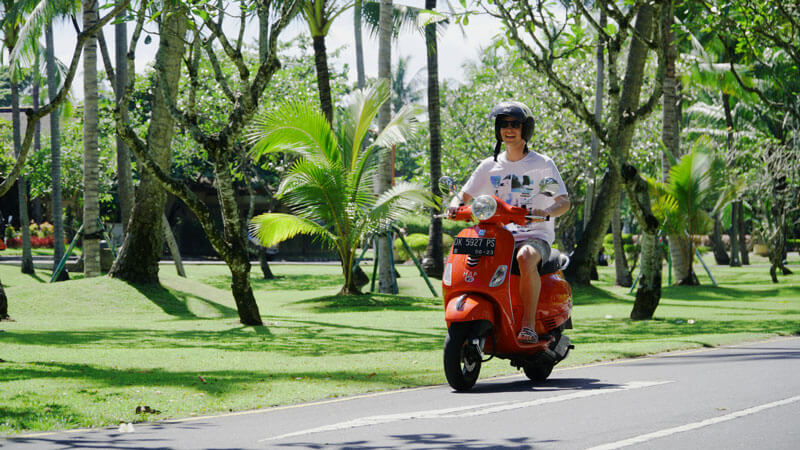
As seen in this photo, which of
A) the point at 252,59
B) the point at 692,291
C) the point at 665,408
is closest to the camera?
the point at 665,408

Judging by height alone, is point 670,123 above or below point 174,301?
above

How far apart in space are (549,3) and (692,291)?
1230 cm

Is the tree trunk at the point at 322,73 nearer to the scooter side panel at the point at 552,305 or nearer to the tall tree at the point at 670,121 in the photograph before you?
the tall tree at the point at 670,121

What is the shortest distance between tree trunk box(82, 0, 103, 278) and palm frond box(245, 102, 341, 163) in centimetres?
332

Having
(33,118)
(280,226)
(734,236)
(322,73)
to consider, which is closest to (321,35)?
(322,73)

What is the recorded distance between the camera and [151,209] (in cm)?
1789

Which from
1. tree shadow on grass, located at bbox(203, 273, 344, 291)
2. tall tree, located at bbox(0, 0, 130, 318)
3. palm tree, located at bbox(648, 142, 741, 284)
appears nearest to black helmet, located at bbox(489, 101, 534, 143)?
tall tree, located at bbox(0, 0, 130, 318)

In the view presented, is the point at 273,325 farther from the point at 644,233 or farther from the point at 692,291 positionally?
the point at 692,291

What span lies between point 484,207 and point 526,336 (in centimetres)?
116

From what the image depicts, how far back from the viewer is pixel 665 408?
6398mm

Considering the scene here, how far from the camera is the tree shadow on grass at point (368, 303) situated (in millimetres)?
18625

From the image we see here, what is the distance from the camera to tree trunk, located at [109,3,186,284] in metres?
17.7

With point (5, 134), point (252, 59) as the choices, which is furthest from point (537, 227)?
point (5, 134)

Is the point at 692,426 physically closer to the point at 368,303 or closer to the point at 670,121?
the point at 368,303
